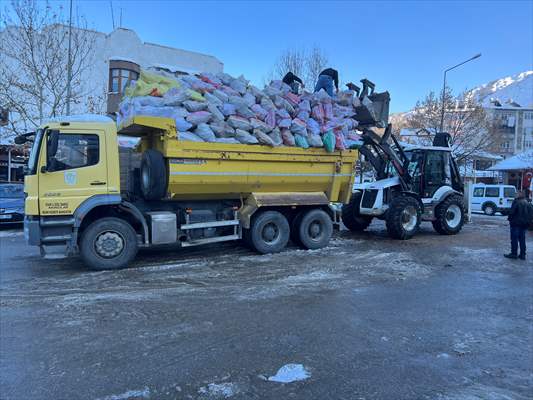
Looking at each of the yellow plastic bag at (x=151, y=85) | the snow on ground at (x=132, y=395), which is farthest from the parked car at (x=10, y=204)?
the snow on ground at (x=132, y=395)

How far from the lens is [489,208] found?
87.1 ft

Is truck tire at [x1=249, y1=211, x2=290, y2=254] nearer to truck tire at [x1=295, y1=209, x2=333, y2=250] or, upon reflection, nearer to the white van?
truck tire at [x1=295, y1=209, x2=333, y2=250]

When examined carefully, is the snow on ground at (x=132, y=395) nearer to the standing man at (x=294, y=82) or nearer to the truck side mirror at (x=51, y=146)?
the truck side mirror at (x=51, y=146)

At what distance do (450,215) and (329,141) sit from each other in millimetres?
6110

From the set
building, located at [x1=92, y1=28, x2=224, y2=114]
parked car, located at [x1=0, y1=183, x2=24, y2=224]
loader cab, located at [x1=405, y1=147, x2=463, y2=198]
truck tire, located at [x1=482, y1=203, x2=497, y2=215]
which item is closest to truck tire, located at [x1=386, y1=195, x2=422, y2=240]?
loader cab, located at [x1=405, y1=147, x2=463, y2=198]

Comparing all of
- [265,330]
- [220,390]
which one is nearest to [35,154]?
[265,330]

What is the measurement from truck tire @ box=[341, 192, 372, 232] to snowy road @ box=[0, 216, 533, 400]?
470cm

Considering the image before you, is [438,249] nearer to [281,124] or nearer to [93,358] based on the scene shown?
[281,124]

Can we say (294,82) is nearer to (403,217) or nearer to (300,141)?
(300,141)

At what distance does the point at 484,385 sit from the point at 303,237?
6.66 m

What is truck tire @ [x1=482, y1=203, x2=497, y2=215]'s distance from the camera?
2636cm

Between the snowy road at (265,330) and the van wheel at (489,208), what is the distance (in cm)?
1912

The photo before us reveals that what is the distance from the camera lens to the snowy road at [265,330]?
3.71 meters

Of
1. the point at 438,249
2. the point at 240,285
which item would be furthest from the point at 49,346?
the point at 438,249
